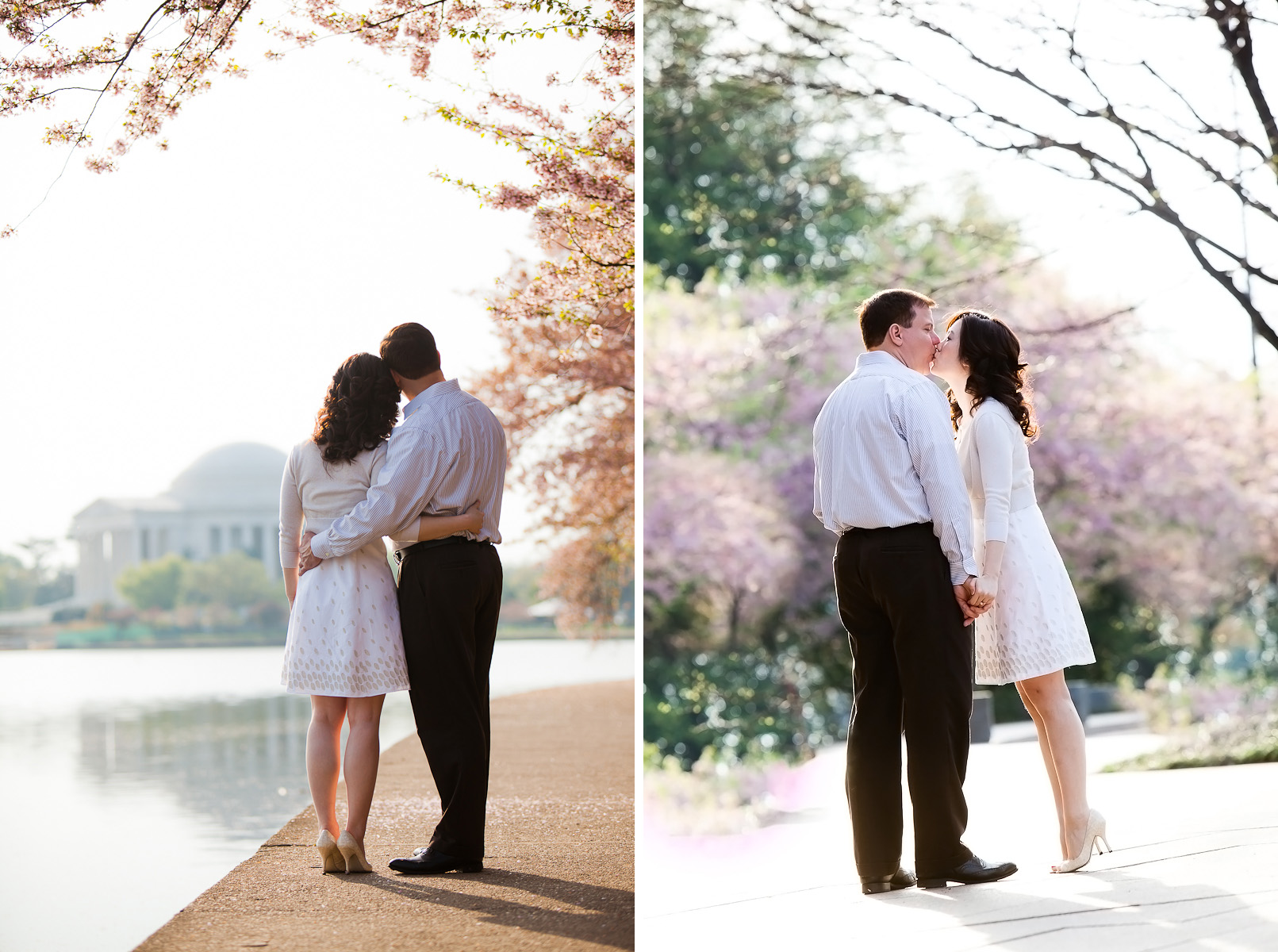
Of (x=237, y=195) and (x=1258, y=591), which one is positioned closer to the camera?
(x=237, y=195)

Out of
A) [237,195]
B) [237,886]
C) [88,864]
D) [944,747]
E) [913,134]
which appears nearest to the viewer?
[944,747]

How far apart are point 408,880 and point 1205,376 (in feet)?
19.6

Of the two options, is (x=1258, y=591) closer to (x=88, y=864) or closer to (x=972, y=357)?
(x=972, y=357)

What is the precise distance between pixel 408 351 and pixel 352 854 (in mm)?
1040

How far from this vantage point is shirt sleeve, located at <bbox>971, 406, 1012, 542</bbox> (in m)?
2.39

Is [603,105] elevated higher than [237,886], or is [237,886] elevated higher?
[603,105]

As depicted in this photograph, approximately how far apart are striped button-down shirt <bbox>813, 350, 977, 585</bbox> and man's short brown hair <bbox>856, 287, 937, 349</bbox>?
0.38 feet

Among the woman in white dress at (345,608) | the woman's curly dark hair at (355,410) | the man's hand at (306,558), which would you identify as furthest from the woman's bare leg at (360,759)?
the woman's curly dark hair at (355,410)

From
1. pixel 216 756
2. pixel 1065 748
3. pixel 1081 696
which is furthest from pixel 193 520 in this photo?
pixel 1081 696

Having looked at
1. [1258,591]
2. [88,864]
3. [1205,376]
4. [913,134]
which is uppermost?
[913,134]

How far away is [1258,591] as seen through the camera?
23.1 feet

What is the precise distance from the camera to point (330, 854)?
251 centimetres

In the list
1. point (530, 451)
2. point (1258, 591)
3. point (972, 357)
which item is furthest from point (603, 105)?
point (1258, 591)

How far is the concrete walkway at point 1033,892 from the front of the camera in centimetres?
201
